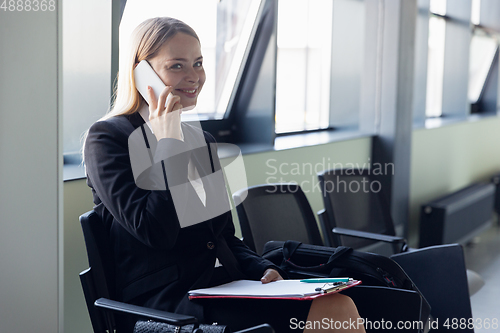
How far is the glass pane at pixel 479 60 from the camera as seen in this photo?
6.30 metres

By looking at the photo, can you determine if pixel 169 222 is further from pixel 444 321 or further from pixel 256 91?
pixel 256 91

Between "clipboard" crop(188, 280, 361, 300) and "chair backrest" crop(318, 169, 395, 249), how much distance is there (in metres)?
1.09

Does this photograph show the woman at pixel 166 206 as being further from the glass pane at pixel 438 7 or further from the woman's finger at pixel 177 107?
the glass pane at pixel 438 7

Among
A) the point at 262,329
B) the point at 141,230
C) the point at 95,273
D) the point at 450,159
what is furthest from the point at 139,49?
the point at 450,159

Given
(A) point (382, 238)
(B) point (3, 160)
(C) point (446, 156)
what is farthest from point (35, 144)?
(C) point (446, 156)

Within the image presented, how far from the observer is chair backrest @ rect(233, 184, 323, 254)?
212cm

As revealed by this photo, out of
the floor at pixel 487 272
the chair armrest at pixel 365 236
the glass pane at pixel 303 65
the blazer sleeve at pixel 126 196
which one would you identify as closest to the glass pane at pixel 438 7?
the glass pane at pixel 303 65

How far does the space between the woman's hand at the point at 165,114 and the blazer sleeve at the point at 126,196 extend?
107 mm

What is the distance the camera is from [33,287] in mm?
1416

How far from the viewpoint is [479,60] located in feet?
21.4

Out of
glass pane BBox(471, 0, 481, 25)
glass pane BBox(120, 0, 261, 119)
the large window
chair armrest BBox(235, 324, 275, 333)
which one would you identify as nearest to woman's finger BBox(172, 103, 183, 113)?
chair armrest BBox(235, 324, 275, 333)

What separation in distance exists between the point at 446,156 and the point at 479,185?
1.62 ft

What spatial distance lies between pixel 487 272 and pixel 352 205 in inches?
77.9

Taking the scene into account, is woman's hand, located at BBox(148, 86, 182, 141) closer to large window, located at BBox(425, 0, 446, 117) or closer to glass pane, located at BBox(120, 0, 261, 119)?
glass pane, located at BBox(120, 0, 261, 119)
